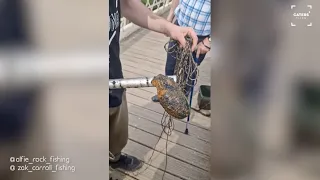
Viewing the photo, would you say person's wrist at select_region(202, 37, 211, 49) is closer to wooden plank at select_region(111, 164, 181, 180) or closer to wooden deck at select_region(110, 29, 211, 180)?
wooden deck at select_region(110, 29, 211, 180)

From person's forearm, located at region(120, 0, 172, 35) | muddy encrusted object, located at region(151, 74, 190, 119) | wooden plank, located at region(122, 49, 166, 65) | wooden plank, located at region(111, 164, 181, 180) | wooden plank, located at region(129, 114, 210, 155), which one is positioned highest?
person's forearm, located at region(120, 0, 172, 35)

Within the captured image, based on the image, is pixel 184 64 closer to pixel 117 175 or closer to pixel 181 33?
Result: pixel 181 33

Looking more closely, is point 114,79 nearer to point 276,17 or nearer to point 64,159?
point 64,159

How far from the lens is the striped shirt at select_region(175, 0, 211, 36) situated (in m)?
0.74

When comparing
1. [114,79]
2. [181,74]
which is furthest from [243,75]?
[114,79]

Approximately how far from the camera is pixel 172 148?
806 millimetres

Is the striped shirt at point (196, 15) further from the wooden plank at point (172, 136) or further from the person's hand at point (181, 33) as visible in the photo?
the wooden plank at point (172, 136)

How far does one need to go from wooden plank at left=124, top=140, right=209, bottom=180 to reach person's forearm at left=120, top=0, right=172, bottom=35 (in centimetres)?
21

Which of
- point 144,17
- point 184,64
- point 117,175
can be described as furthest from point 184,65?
point 117,175

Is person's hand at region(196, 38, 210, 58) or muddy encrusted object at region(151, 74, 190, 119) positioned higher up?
person's hand at region(196, 38, 210, 58)

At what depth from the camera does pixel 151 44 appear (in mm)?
786

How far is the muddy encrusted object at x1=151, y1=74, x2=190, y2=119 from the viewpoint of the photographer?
2.43 feet

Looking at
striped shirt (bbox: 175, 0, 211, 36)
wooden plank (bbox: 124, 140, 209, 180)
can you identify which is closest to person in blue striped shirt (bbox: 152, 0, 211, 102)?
striped shirt (bbox: 175, 0, 211, 36)

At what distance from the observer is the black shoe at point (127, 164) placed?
2.60ft
